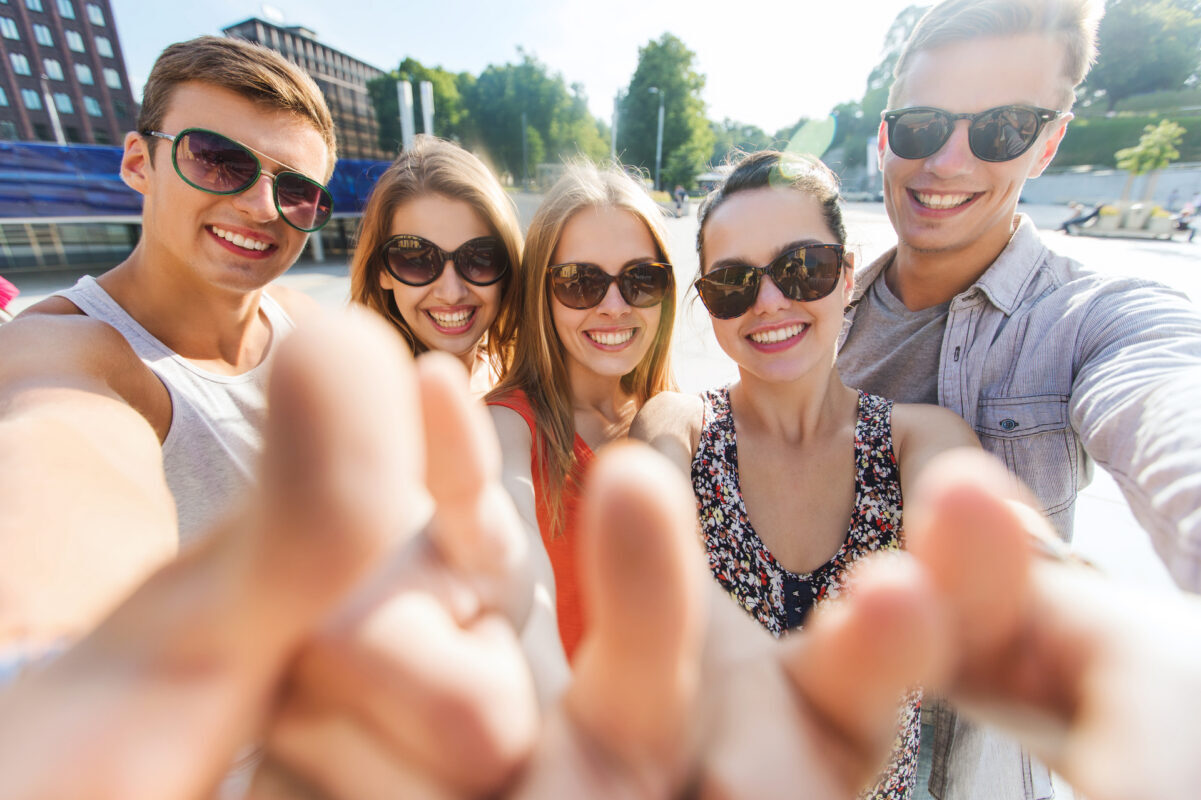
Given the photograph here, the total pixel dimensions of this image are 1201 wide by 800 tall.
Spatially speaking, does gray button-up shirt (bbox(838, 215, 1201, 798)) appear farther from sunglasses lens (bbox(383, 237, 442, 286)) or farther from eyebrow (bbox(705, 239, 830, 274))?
sunglasses lens (bbox(383, 237, 442, 286))

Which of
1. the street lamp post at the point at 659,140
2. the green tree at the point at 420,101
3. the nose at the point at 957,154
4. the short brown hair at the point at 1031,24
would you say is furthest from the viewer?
the green tree at the point at 420,101

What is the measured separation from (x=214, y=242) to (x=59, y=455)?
129 centimetres

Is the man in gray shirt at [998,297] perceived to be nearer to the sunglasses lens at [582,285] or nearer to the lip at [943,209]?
the lip at [943,209]

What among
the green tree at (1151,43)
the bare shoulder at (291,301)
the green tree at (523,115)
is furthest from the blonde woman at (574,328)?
the green tree at (1151,43)

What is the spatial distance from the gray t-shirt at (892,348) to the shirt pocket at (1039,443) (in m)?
0.22

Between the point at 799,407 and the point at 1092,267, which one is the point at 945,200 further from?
the point at 799,407

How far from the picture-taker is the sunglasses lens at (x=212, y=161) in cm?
182

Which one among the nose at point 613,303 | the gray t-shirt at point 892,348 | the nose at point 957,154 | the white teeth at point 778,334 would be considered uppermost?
the nose at point 957,154

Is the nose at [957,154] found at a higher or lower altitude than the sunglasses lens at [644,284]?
higher

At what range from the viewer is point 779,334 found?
1658 millimetres

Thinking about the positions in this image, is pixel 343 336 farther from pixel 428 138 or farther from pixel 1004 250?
pixel 428 138

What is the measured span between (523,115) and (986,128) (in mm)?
43494

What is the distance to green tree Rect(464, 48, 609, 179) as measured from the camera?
39312mm

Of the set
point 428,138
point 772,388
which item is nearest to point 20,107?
point 428,138
